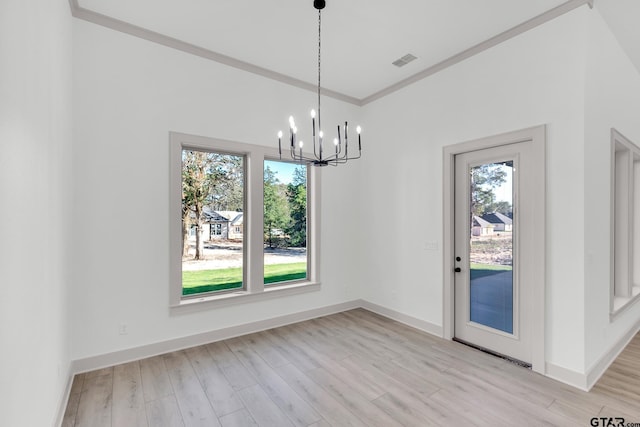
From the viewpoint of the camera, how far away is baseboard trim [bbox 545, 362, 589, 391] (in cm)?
264

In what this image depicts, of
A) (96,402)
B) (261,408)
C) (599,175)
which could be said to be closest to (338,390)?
(261,408)

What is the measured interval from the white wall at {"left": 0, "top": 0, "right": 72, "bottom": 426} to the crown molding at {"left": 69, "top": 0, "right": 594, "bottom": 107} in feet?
1.77

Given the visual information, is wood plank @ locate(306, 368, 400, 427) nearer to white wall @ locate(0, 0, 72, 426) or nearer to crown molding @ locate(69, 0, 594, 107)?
white wall @ locate(0, 0, 72, 426)

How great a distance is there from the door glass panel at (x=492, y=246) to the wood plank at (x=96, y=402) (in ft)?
11.9

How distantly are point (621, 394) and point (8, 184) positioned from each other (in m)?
4.32

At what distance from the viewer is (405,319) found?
4262 millimetres

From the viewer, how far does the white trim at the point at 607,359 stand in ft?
8.86

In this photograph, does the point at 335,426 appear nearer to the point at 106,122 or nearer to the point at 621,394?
the point at 621,394

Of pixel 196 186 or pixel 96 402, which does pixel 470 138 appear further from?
pixel 96 402

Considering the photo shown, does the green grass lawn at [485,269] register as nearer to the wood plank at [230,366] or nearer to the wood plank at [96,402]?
the wood plank at [230,366]

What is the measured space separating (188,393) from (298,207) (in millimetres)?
2687

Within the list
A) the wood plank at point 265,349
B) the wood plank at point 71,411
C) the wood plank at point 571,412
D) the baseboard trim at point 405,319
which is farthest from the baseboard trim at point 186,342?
the wood plank at point 571,412

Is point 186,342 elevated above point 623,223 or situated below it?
below

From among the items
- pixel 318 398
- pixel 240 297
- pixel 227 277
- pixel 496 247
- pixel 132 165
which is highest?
pixel 132 165
